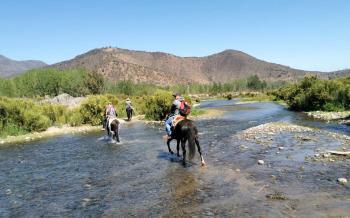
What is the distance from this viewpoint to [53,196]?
13.4 metres

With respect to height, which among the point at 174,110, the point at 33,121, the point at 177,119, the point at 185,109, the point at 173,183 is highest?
the point at 185,109

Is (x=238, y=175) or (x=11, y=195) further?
(x=238, y=175)

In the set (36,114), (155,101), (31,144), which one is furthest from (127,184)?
(155,101)

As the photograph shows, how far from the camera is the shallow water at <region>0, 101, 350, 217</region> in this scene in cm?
1104

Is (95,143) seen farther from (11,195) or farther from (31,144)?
(11,195)

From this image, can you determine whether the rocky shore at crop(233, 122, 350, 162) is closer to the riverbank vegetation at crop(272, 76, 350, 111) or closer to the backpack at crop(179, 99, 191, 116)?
the backpack at crop(179, 99, 191, 116)

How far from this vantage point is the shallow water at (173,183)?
36.2 ft

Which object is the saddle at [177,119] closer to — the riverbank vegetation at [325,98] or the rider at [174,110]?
the rider at [174,110]

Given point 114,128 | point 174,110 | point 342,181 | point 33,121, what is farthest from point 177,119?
point 33,121

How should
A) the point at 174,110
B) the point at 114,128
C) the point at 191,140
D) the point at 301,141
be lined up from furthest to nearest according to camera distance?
1. the point at 114,128
2. the point at 301,141
3. the point at 174,110
4. the point at 191,140

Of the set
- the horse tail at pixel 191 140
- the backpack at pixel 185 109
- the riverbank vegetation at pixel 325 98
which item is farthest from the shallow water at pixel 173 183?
the riverbank vegetation at pixel 325 98

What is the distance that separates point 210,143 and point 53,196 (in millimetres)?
11888

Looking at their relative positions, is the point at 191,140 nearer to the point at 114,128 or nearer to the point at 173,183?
the point at 173,183

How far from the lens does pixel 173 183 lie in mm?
14203
